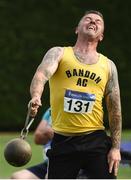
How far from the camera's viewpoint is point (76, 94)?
6367mm

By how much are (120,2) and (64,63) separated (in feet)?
27.3

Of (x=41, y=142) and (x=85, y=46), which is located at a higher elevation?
(x=85, y=46)

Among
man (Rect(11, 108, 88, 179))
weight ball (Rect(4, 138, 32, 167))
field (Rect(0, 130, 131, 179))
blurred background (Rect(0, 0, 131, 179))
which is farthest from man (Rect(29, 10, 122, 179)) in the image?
blurred background (Rect(0, 0, 131, 179))

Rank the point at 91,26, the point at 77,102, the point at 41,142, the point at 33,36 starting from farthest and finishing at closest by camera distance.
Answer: the point at 33,36 → the point at 41,142 → the point at 91,26 → the point at 77,102

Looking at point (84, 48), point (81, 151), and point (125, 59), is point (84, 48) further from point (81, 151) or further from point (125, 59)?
point (125, 59)

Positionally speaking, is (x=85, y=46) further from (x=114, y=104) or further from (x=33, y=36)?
(x=33, y=36)

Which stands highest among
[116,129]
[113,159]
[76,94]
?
[76,94]

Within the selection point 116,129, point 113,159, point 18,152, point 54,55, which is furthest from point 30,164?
point 18,152

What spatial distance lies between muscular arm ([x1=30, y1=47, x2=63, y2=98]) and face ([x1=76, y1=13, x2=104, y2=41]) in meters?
0.24

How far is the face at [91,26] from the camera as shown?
253 inches

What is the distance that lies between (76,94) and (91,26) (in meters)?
0.57

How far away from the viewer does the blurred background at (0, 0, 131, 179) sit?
558 inches

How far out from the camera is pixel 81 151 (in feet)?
20.9

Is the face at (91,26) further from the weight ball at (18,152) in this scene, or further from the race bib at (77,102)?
the weight ball at (18,152)
